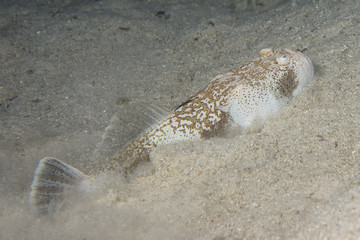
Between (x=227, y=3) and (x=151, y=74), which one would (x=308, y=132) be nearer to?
(x=151, y=74)

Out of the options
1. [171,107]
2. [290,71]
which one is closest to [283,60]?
[290,71]

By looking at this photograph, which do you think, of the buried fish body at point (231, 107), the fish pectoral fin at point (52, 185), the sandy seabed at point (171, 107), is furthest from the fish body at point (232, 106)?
the fish pectoral fin at point (52, 185)

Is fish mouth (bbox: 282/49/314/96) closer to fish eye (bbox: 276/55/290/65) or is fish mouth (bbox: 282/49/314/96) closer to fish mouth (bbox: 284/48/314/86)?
fish mouth (bbox: 284/48/314/86)

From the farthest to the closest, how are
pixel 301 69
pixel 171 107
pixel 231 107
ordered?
1. pixel 171 107
2. pixel 301 69
3. pixel 231 107

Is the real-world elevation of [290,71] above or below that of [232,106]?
above

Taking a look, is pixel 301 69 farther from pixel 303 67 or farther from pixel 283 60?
pixel 283 60
